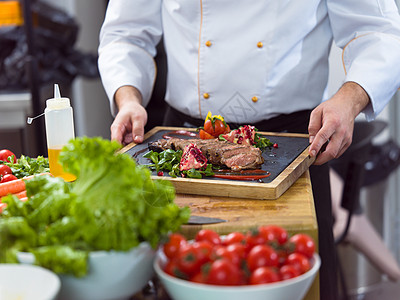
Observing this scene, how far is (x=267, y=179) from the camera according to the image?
1.42 m

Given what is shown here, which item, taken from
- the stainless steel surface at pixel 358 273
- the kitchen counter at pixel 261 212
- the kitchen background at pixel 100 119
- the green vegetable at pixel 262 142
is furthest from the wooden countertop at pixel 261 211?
the stainless steel surface at pixel 358 273

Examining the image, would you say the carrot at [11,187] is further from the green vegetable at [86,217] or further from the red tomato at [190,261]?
the red tomato at [190,261]

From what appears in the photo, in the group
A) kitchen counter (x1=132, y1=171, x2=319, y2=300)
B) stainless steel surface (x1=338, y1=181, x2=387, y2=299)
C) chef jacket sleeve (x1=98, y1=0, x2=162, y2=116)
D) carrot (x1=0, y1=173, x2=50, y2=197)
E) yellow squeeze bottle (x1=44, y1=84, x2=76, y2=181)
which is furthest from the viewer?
stainless steel surface (x1=338, y1=181, x2=387, y2=299)

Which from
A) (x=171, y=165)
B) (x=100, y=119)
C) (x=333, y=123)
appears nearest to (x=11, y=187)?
(x=171, y=165)

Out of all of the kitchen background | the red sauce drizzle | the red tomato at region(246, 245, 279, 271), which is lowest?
the kitchen background

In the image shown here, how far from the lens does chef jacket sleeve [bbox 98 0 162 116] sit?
6.60 ft

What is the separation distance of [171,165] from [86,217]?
65 cm

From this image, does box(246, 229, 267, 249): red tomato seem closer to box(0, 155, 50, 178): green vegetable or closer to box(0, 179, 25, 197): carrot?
box(0, 179, 25, 197): carrot

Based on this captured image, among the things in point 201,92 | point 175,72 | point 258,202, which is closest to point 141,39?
point 175,72

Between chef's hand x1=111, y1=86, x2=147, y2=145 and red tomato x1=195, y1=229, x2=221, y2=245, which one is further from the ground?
red tomato x1=195, y1=229, x2=221, y2=245

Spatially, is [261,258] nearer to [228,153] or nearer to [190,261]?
[190,261]

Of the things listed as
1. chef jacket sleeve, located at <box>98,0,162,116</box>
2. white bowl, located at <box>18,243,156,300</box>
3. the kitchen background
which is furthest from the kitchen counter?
the kitchen background

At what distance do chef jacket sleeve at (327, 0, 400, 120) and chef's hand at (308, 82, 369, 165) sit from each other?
8 cm

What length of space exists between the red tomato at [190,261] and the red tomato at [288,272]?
12 centimetres
